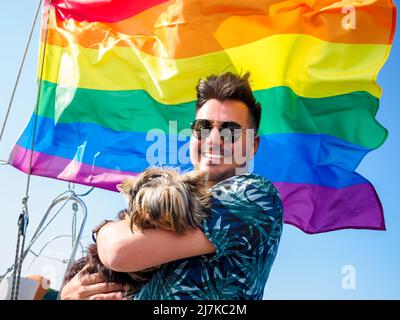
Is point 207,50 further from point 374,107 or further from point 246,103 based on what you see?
point 246,103

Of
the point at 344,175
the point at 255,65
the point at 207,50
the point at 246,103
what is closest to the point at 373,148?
the point at 344,175

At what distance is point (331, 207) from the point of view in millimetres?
5418

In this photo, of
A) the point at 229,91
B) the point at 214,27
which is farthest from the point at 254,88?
the point at 229,91

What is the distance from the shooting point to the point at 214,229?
83.6 inches

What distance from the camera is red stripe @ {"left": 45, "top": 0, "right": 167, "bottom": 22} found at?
5891mm

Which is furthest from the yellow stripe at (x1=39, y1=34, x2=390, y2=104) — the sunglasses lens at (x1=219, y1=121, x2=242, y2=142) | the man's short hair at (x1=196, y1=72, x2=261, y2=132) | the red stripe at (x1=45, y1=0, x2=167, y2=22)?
the sunglasses lens at (x1=219, y1=121, x2=242, y2=142)

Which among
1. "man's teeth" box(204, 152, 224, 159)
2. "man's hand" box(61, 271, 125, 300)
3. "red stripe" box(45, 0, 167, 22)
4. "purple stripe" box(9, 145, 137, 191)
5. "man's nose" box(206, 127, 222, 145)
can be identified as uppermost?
"red stripe" box(45, 0, 167, 22)

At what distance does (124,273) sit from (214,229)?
47 cm

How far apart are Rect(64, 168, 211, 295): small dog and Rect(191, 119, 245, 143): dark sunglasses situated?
47cm

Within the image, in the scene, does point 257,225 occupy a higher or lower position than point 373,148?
lower

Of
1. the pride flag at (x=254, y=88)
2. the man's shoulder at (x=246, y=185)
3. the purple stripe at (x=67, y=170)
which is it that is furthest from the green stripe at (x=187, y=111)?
the man's shoulder at (x=246, y=185)

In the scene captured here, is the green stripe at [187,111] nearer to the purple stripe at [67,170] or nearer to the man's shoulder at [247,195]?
the purple stripe at [67,170]

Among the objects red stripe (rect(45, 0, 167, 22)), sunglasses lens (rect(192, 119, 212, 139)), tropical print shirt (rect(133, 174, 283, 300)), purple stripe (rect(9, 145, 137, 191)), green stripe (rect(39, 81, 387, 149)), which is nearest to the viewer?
tropical print shirt (rect(133, 174, 283, 300))

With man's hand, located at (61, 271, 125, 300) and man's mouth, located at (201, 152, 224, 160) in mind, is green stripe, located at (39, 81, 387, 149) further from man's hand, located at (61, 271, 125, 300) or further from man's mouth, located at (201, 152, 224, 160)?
man's hand, located at (61, 271, 125, 300)
